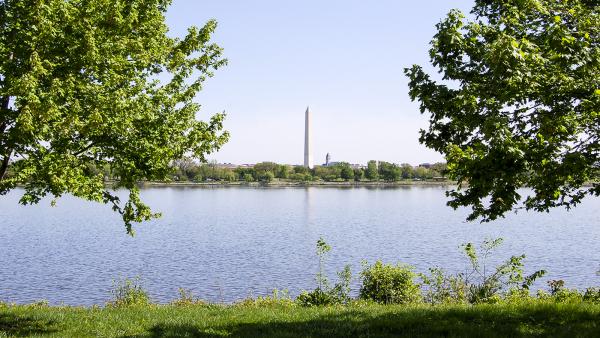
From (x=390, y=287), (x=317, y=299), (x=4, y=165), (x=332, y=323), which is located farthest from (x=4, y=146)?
(x=390, y=287)

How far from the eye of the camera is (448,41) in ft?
36.4

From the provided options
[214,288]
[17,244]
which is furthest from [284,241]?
[17,244]

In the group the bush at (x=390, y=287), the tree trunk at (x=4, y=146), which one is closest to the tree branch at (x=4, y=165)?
the tree trunk at (x=4, y=146)

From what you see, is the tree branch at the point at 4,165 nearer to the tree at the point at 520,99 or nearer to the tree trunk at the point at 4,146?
the tree trunk at the point at 4,146

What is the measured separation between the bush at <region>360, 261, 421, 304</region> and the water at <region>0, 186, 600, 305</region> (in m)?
10.8

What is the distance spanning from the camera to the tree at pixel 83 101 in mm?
12203

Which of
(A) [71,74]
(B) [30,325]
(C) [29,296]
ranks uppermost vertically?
(A) [71,74]

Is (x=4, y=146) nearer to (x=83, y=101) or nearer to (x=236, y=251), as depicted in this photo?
(x=83, y=101)

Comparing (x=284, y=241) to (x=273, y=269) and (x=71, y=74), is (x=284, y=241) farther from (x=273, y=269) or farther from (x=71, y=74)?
(x=71, y=74)

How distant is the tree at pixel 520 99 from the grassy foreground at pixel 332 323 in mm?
2934

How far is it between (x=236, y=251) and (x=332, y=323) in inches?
1410

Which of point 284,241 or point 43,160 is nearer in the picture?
point 43,160

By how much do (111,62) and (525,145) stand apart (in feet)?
32.1

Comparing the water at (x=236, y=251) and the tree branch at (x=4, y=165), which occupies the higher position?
the tree branch at (x=4, y=165)
